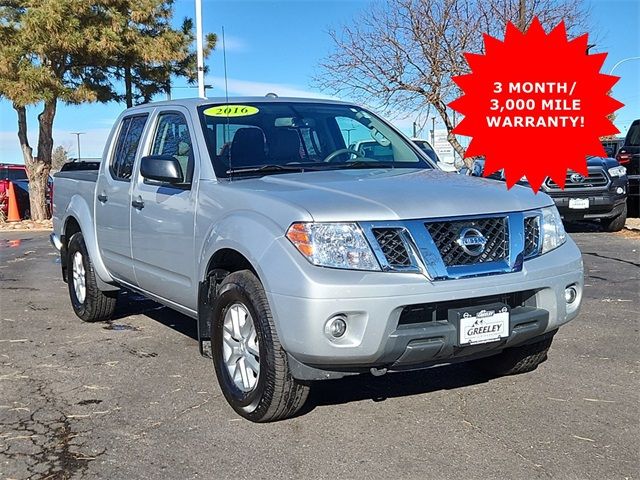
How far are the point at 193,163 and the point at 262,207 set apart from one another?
1047 mm

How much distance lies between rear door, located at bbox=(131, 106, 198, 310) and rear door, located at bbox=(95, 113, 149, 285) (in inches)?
7.7

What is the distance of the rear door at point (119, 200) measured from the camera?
216 inches

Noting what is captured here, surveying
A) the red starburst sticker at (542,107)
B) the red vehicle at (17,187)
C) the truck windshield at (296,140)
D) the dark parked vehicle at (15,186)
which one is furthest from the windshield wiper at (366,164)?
the dark parked vehicle at (15,186)

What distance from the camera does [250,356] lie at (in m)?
3.89

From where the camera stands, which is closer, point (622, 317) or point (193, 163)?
point (193, 163)

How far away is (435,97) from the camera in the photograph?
2111 cm

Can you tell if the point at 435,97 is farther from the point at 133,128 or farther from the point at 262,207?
the point at 262,207

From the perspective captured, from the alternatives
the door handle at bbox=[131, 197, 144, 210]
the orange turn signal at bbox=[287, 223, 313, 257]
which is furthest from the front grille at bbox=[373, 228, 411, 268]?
the door handle at bbox=[131, 197, 144, 210]

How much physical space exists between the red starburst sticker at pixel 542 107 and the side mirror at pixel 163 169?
304 inches

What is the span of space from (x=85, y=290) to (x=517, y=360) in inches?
151

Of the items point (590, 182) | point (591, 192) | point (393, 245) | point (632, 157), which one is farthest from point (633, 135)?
point (393, 245)

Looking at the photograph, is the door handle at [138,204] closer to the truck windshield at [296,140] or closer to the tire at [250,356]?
the truck windshield at [296,140]

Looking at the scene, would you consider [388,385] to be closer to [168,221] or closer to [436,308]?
[436,308]

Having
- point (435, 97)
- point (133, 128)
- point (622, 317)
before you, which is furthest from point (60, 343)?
point (435, 97)
